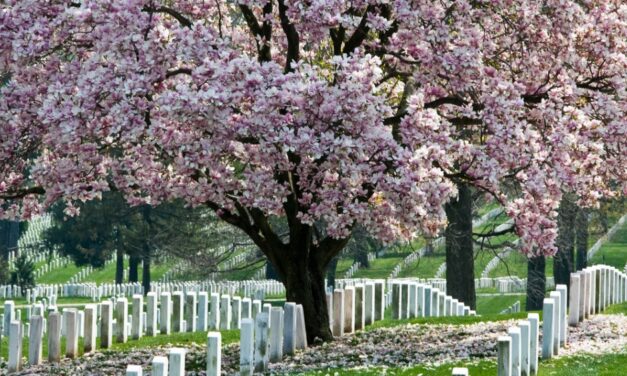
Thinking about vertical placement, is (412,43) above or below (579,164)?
above

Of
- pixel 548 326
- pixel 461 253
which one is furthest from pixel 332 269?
pixel 548 326

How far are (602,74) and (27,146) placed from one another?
9.38 m

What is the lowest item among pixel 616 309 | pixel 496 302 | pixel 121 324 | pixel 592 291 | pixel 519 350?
pixel 496 302

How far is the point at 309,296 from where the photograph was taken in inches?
830

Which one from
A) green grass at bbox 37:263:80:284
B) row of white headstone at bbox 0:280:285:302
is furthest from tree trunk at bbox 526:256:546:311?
green grass at bbox 37:263:80:284

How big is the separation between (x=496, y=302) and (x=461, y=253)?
25.0m

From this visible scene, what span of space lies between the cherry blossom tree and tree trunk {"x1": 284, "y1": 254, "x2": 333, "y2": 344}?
28 mm

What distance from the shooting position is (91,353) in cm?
2133

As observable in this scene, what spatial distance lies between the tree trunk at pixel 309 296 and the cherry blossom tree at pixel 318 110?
3 centimetres

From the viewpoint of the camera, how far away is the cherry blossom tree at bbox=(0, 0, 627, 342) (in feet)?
54.1

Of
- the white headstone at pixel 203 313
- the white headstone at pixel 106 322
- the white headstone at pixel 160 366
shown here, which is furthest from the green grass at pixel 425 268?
the white headstone at pixel 160 366

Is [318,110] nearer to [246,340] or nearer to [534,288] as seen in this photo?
[246,340]

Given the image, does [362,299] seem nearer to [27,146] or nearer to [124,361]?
[124,361]

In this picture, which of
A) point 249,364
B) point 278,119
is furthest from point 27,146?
point 249,364
